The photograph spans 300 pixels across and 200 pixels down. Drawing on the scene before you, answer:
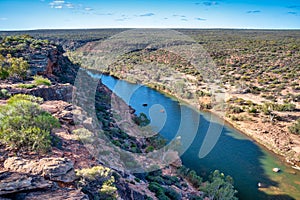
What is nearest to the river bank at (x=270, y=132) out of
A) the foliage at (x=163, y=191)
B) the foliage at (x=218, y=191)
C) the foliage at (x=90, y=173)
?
the foliage at (x=218, y=191)

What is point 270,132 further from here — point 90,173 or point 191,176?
point 90,173

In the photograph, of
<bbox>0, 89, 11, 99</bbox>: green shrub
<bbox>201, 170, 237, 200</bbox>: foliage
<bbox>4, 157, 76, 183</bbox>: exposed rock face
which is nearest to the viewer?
<bbox>4, 157, 76, 183</bbox>: exposed rock face

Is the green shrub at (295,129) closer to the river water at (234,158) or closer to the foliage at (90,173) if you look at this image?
the river water at (234,158)

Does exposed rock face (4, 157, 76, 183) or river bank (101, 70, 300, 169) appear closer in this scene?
exposed rock face (4, 157, 76, 183)

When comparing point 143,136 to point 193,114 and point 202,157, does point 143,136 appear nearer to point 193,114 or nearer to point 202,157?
point 202,157

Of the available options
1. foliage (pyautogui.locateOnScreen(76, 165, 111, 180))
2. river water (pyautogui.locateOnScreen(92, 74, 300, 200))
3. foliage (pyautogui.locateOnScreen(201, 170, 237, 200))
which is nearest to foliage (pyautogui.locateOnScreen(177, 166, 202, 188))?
foliage (pyautogui.locateOnScreen(201, 170, 237, 200))

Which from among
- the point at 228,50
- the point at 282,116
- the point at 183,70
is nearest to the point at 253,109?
the point at 282,116

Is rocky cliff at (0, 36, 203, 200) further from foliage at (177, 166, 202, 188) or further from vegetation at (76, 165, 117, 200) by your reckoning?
foliage at (177, 166, 202, 188)
